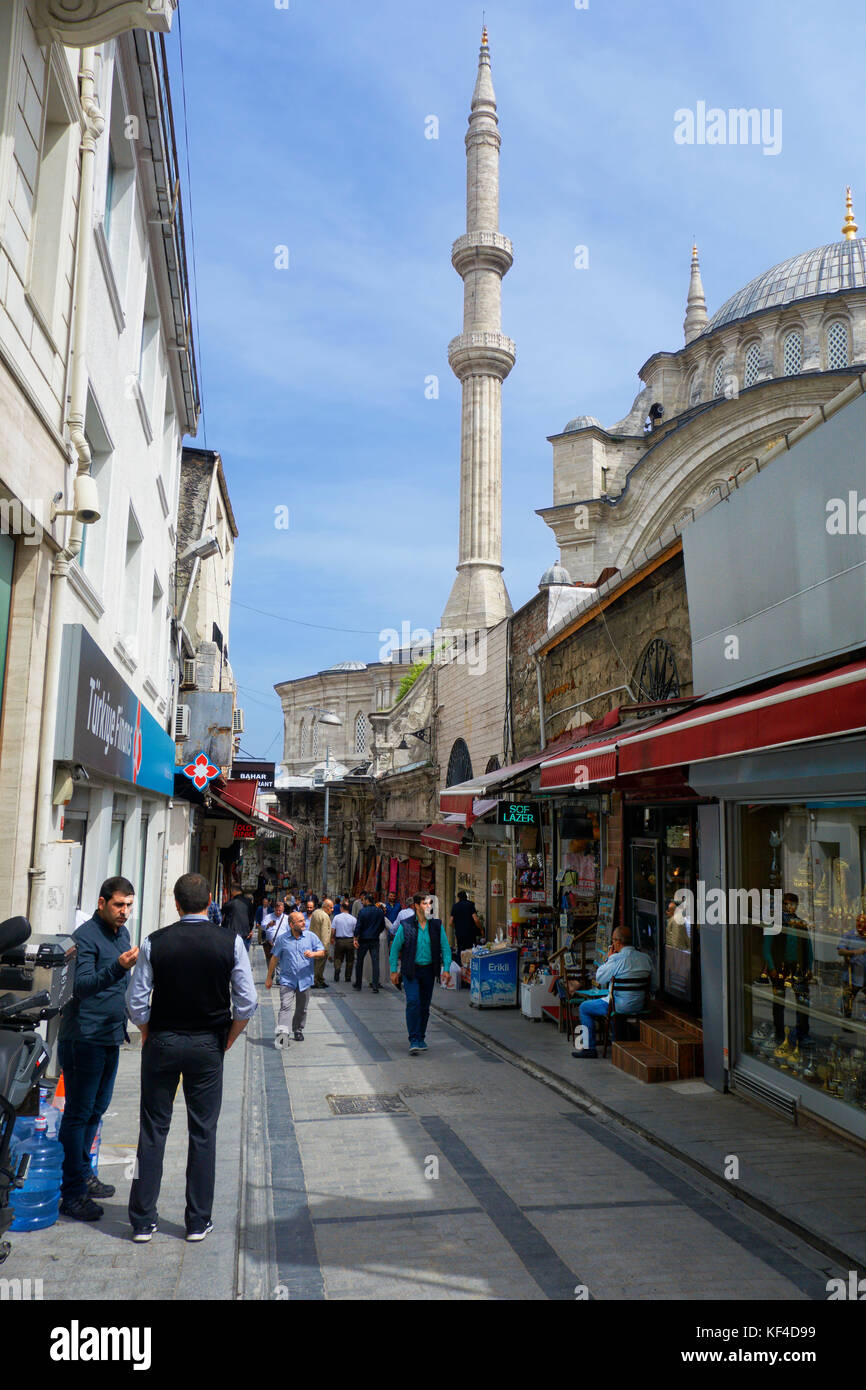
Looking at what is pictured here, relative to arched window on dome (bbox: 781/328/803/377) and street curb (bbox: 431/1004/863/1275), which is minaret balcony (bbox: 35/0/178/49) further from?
arched window on dome (bbox: 781/328/803/377)

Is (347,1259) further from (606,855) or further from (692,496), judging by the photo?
(692,496)

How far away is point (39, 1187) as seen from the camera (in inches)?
193

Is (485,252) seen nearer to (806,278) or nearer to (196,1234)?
(806,278)

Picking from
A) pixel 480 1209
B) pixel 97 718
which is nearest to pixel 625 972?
pixel 480 1209

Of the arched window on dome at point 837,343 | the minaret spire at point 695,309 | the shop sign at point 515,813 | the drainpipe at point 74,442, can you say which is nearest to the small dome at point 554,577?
the shop sign at point 515,813

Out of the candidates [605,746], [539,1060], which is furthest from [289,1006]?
[605,746]

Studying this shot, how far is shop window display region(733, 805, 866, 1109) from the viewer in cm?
716

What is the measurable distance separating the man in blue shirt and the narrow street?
188 centimetres

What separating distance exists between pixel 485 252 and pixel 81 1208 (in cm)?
4454

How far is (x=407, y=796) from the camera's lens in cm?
3072

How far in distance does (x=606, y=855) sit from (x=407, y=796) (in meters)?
18.4

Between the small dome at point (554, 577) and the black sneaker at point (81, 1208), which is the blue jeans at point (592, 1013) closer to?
the black sneaker at point (81, 1208)

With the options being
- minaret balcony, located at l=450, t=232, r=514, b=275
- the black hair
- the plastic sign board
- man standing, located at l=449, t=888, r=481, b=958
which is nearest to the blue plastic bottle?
the black hair

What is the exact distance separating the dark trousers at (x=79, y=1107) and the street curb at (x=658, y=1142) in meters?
3.81
